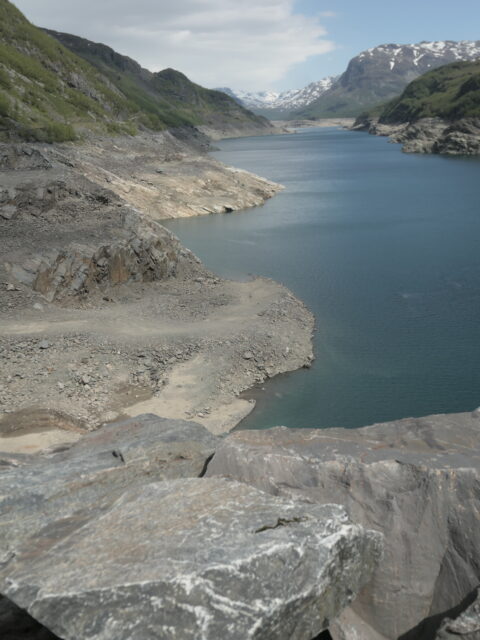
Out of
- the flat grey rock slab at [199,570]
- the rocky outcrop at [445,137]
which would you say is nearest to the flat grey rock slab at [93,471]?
the flat grey rock slab at [199,570]

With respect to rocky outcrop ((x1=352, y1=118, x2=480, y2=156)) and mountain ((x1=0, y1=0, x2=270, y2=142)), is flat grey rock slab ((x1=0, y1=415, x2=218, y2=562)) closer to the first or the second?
mountain ((x1=0, y1=0, x2=270, y2=142))

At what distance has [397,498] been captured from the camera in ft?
35.7

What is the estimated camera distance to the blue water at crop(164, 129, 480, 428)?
28.6 meters

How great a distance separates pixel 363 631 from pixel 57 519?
613 centimetres

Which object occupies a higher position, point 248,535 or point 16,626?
point 248,535

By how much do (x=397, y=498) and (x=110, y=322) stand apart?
26.1m

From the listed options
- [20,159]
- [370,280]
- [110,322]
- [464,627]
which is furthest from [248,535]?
[20,159]

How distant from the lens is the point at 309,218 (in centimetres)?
7625

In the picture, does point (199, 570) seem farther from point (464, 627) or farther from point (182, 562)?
point (464, 627)

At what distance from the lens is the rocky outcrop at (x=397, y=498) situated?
989 cm

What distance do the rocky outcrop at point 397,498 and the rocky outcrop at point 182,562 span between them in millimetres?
1612

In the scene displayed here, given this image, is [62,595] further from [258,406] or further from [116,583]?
[258,406]

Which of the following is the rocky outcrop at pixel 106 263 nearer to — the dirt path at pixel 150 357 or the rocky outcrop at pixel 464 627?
the dirt path at pixel 150 357

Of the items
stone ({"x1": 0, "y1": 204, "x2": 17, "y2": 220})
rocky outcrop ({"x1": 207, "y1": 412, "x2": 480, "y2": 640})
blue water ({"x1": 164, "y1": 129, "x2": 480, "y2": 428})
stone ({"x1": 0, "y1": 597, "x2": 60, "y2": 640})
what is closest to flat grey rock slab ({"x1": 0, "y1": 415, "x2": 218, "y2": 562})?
stone ({"x1": 0, "y1": 597, "x2": 60, "y2": 640})
